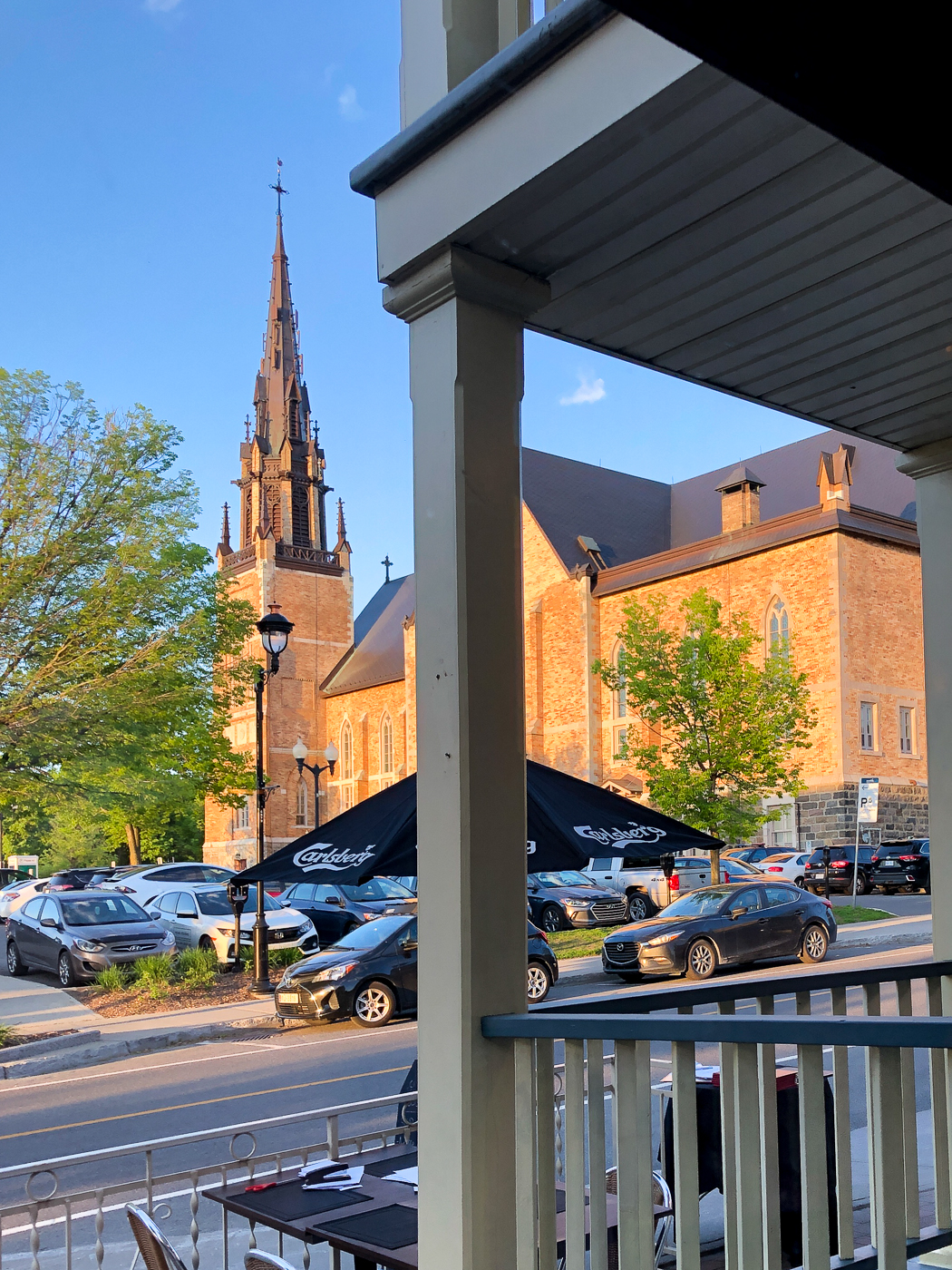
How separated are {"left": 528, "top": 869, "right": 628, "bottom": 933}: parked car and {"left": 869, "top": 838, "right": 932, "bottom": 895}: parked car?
9.81 metres

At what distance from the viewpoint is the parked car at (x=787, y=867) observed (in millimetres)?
32509

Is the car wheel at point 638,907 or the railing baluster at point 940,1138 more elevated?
the railing baluster at point 940,1138

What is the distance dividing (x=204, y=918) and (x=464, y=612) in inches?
721

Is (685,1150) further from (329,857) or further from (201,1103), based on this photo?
(201,1103)

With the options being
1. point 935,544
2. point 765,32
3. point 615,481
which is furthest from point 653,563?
point 765,32

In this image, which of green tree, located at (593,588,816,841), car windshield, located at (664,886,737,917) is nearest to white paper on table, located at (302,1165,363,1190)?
car windshield, located at (664,886,737,917)

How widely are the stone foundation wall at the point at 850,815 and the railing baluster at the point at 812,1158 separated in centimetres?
3659

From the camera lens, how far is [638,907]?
85.3 feet

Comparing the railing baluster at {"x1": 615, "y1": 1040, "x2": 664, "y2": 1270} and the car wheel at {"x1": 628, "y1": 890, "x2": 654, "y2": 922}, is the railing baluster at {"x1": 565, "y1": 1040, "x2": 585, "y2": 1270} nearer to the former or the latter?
the railing baluster at {"x1": 615, "y1": 1040, "x2": 664, "y2": 1270}

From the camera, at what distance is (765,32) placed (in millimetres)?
1241

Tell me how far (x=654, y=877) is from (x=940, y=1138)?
27379 millimetres

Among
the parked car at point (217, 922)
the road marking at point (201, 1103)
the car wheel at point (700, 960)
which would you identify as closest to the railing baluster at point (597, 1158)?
the road marking at point (201, 1103)

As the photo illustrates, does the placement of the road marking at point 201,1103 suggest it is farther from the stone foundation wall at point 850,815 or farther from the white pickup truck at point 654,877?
the stone foundation wall at point 850,815

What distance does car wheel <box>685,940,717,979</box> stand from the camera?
17.0 m
